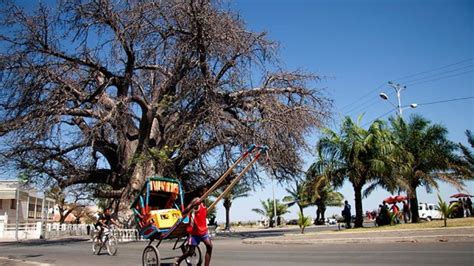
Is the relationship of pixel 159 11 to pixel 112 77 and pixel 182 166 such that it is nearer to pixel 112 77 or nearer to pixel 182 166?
pixel 112 77

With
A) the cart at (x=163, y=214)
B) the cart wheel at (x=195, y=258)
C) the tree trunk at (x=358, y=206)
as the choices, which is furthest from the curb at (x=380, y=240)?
the tree trunk at (x=358, y=206)

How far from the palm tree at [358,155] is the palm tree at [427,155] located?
3345mm

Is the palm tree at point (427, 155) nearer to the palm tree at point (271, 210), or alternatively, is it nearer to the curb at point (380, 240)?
the curb at point (380, 240)

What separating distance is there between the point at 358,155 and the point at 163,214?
59.0 ft

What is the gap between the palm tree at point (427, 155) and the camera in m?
28.4

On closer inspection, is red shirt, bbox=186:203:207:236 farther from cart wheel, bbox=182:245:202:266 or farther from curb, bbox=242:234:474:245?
curb, bbox=242:234:474:245

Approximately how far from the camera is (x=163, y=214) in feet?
32.3

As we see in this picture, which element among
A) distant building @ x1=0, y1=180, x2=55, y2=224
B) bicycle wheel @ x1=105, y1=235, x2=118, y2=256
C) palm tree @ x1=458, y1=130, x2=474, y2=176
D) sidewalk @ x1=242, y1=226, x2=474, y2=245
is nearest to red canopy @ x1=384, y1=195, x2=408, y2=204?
palm tree @ x1=458, y1=130, x2=474, y2=176

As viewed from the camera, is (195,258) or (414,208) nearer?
(195,258)

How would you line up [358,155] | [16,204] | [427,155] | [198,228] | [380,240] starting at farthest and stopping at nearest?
[16,204] → [427,155] → [358,155] → [380,240] → [198,228]

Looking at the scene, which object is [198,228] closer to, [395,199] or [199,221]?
[199,221]

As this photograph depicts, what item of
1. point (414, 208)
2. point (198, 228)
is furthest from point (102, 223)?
point (414, 208)

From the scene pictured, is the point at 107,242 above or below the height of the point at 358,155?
below

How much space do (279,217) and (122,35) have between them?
184ft
